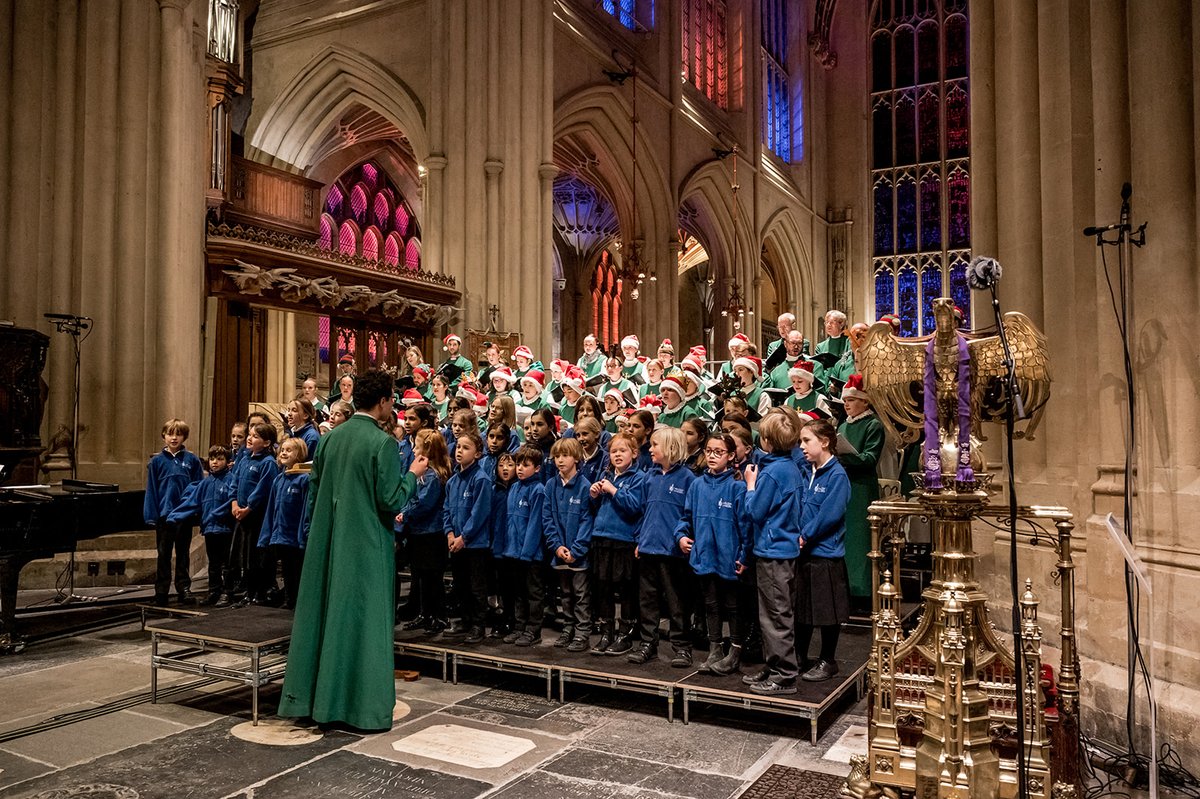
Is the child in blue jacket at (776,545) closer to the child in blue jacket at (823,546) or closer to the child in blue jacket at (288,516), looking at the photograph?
the child in blue jacket at (823,546)

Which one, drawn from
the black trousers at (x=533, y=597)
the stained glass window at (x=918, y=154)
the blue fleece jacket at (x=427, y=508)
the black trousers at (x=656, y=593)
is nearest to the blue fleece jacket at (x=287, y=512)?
the blue fleece jacket at (x=427, y=508)

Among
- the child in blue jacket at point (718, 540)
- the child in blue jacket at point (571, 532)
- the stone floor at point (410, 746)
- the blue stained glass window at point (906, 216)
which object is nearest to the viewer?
the stone floor at point (410, 746)

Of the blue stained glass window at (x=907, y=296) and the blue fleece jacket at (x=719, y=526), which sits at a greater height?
the blue stained glass window at (x=907, y=296)

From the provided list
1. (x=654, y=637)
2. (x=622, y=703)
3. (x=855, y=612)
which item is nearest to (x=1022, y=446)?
(x=855, y=612)

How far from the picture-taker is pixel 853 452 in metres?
6.38

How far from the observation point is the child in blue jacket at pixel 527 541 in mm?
5887

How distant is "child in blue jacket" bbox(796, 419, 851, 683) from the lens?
4.93 meters

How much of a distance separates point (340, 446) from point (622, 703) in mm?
2194

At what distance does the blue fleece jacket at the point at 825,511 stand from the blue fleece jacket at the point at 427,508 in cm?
258

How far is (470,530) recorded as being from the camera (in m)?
6.04

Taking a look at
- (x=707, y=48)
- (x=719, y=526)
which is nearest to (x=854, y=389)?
(x=719, y=526)

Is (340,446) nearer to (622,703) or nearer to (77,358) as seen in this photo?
(622,703)

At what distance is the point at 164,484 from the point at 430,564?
2.86m

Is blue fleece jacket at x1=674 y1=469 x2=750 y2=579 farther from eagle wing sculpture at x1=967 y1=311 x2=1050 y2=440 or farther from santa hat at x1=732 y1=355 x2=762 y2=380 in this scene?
santa hat at x1=732 y1=355 x2=762 y2=380
